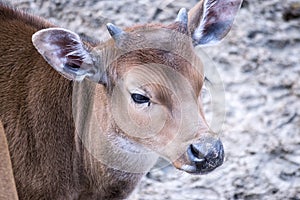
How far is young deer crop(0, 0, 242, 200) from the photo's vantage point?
11.7 ft

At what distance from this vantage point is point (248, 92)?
5805 mm

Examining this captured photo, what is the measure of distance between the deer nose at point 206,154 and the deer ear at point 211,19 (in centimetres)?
60

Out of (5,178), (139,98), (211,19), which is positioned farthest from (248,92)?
(5,178)

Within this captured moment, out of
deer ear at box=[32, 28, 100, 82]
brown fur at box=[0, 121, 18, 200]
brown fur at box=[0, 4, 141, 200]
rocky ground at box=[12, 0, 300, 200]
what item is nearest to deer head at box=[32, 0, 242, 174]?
deer ear at box=[32, 28, 100, 82]

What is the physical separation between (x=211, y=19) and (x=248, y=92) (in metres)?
1.94

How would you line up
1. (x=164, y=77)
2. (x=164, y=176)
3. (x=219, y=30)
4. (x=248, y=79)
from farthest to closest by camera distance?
(x=248, y=79)
(x=164, y=176)
(x=219, y=30)
(x=164, y=77)

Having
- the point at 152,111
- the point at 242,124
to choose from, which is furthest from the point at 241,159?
the point at 152,111

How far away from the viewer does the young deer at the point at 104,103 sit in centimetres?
355

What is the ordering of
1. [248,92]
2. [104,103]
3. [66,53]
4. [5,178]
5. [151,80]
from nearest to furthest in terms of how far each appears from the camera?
[5,178]
[151,80]
[66,53]
[104,103]
[248,92]

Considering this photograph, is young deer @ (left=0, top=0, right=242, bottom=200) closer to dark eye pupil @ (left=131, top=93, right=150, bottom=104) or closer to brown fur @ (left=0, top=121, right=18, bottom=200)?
dark eye pupil @ (left=131, top=93, right=150, bottom=104)

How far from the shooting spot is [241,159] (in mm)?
5402

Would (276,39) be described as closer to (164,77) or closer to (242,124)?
(242,124)

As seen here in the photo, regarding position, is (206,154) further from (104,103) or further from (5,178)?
(5,178)

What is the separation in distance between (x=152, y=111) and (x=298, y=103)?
91.4 inches
